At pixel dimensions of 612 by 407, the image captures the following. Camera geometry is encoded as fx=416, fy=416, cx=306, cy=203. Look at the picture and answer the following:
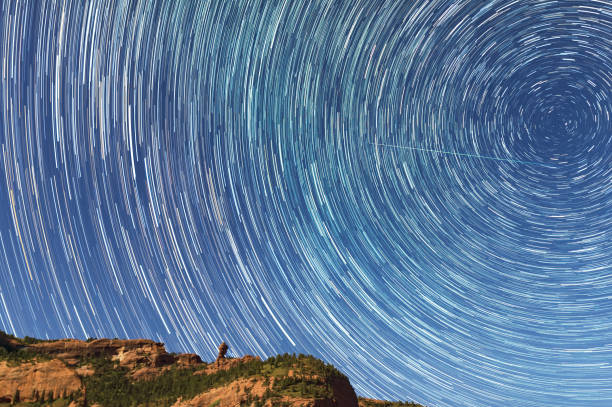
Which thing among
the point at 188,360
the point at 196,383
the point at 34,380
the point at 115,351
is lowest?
the point at 196,383

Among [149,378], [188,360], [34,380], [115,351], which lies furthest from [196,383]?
[115,351]

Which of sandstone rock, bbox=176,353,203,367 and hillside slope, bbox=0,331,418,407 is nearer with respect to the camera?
hillside slope, bbox=0,331,418,407

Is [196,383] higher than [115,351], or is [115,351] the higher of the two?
[115,351]

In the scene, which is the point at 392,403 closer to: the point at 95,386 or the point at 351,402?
the point at 351,402

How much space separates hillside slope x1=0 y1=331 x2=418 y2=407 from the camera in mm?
47312

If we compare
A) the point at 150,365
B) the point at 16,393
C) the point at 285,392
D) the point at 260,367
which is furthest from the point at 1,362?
the point at 285,392

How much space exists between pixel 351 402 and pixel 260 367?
1290 centimetres

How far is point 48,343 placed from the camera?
7788 centimetres

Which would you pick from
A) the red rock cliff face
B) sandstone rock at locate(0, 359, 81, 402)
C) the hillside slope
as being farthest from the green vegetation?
the red rock cliff face

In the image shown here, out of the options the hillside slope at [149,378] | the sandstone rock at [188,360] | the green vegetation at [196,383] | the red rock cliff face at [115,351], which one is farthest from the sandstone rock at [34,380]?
the sandstone rock at [188,360]

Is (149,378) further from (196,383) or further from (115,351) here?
(115,351)

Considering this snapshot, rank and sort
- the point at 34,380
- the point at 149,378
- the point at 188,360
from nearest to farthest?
1. the point at 34,380
2. the point at 149,378
3. the point at 188,360

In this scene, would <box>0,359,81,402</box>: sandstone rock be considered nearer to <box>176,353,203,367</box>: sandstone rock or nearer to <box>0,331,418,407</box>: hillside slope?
<box>0,331,418,407</box>: hillside slope

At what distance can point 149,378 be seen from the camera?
66.0m
